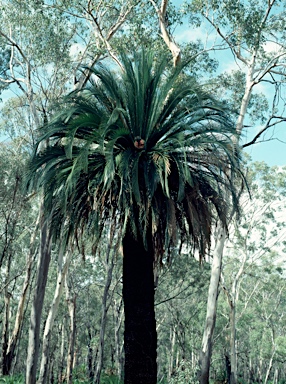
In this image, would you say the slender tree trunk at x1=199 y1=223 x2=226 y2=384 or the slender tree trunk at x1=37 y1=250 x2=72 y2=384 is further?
the slender tree trunk at x1=37 y1=250 x2=72 y2=384

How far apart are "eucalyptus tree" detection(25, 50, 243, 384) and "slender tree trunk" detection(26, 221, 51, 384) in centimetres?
333

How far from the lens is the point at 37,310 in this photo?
14.1 meters

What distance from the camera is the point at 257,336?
43219mm

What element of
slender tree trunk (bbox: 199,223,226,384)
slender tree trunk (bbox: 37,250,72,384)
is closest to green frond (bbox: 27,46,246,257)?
slender tree trunk (bbox: 37,250,72,384)

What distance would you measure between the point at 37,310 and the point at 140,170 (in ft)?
19.9

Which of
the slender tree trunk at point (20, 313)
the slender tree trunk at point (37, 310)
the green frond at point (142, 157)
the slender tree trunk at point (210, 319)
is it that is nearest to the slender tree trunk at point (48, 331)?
the slender tree trunk at point (37, 310)

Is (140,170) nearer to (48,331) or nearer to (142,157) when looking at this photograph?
(142,157)

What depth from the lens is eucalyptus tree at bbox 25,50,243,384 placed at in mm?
9648

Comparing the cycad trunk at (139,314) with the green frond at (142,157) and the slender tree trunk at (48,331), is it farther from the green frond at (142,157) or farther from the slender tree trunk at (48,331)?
the slender tree trunk at (48,331)

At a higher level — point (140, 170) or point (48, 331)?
point (140, 170)

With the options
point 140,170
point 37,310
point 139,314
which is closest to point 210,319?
point 37,310

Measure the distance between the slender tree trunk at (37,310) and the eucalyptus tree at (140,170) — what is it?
3329mm

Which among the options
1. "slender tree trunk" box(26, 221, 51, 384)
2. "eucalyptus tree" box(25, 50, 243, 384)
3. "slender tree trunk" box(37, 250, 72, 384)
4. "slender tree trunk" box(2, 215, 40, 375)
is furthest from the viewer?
"slender tree trunk" box(2, 215, 40, 375)

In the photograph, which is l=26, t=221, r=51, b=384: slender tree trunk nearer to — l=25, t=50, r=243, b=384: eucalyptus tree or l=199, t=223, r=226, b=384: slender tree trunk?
l=25, t=50, r=243, b=384: eucalyptus tree
